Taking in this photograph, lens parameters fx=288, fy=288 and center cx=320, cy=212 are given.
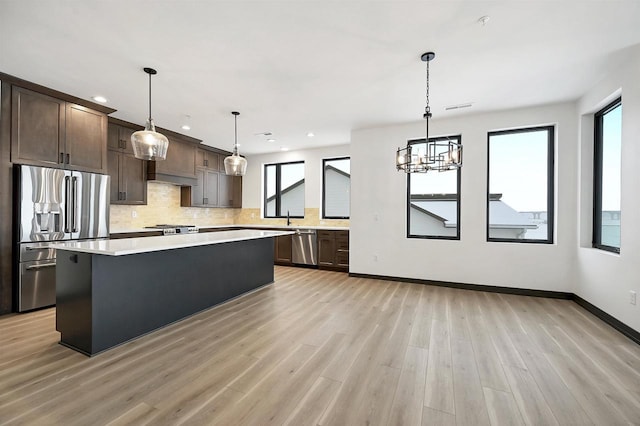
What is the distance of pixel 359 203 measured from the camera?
17.7 feet

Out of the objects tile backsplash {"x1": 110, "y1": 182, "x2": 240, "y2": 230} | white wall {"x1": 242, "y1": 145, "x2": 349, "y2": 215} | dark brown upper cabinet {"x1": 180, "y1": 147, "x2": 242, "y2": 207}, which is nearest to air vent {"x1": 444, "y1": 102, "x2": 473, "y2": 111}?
white wall {"x1": 242, "y1": 145, "x2": 349, "y2": 215}

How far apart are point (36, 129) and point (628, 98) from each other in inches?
261

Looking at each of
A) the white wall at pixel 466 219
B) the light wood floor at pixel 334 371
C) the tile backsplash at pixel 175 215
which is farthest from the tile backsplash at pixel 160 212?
the white wall at pixel 466 219

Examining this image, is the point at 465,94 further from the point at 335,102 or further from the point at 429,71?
the point at 335,102

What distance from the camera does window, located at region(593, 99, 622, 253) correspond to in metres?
3.30

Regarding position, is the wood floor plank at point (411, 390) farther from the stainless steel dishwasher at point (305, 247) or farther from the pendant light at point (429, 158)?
the stainless steel dishwasher at point (305, 247)

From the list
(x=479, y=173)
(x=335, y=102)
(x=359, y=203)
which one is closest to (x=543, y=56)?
(x=479, y=173)

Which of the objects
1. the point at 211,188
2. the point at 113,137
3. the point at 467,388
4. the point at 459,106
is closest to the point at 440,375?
the point at 467,388

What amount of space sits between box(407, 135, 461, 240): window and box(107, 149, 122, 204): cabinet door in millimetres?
4900

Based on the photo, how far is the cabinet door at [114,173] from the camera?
15.2ft

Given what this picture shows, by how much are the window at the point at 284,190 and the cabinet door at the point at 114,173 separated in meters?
3.42

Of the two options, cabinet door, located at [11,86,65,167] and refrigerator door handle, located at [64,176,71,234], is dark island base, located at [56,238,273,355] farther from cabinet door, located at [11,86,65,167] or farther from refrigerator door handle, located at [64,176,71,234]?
cabinet door, located at [11,86,65,167]

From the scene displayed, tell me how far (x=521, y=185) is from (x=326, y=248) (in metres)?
3.63

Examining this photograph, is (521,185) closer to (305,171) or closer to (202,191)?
(305,171)
